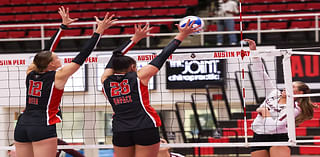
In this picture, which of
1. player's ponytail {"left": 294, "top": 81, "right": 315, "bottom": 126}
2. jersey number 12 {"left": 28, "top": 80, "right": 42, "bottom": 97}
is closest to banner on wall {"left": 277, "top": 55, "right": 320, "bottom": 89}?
player's ponytail {"left": 294, "top": 81, "right": 315, "bottom": 126}

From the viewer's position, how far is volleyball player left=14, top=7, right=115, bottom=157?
4500 mm

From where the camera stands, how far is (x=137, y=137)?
14.3 feet

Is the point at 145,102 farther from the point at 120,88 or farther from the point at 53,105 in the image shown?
the point at 53,105

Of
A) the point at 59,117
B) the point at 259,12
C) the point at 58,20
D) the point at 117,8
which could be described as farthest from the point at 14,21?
the point at 59,117

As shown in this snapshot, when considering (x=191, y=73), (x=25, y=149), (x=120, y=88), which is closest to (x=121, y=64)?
(x=120, y=88)

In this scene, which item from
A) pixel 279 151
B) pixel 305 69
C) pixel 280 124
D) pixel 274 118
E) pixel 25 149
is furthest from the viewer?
pixel 305 69

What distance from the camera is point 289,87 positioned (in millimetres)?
5582

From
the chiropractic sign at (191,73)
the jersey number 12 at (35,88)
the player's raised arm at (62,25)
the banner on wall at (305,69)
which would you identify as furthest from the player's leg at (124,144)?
the banner on wall at (305,69)

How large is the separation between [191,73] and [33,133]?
6776 mm

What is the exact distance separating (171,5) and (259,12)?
99.3 inches

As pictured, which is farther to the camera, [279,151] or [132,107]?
[279,151]

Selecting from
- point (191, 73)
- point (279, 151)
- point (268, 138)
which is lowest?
point (279, 151)

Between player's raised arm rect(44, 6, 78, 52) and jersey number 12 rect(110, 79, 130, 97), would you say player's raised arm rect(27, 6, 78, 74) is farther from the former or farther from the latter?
jersey number 12 rect(110, 79, 130, 97)

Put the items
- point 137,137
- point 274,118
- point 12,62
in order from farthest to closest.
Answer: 1. point 12,62
2. point 274,118
3. point 137,137
